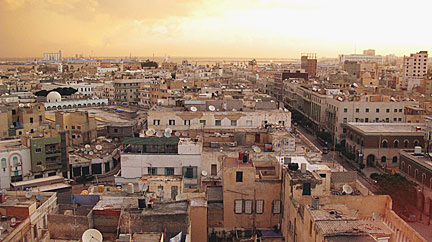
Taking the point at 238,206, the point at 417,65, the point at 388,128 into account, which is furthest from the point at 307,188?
the point at 417,65

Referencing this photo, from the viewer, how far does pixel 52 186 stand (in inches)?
1050

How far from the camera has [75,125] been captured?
126 feet

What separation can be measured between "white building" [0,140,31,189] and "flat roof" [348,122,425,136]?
99.1 ft

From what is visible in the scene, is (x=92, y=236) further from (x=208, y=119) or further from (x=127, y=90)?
(x=127, y=90)

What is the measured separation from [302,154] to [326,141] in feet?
85.6

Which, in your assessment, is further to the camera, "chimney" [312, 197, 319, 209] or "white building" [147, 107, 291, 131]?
"white building" [147, 107, 291, 131]

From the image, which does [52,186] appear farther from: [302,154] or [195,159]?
[302,154]

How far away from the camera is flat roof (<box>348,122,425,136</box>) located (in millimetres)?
38000

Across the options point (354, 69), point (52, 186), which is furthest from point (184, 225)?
point (354, 69)

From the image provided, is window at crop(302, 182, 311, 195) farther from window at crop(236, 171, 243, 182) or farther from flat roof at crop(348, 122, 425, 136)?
flat roof at crop(348, 122, 425, 136)

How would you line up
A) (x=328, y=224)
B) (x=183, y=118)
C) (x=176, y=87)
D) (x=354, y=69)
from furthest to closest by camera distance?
(x=354, y=69) < (x=176, y=87) < (x=183, y=118) < (x=328, y=224)

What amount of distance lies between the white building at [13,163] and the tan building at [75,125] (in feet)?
21.7

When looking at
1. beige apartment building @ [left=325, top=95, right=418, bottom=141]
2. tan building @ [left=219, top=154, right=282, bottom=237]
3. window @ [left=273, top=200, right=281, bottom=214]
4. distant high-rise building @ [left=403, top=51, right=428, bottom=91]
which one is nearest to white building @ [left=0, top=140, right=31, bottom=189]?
tan building @ [left=219, top=154, right=282, bottom=237]

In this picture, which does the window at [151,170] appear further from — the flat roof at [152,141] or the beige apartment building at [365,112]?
the beige apartment building at [365,112]
